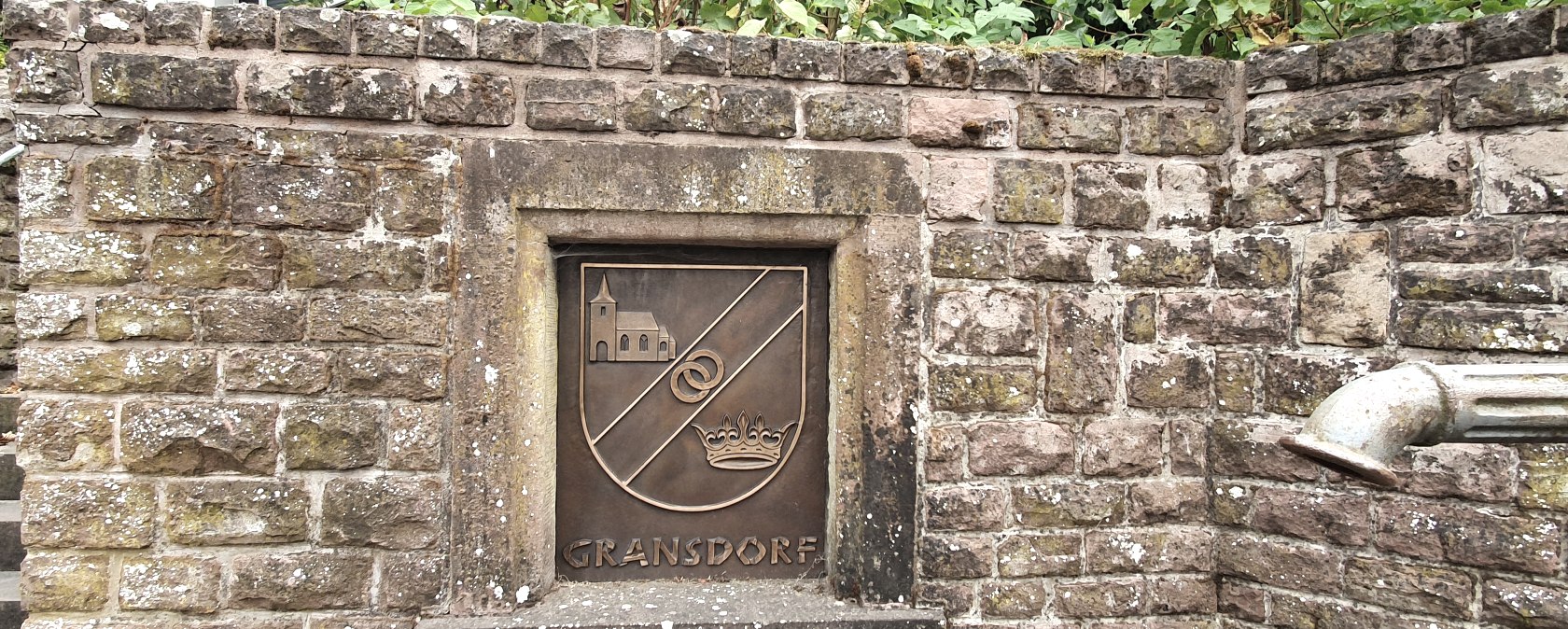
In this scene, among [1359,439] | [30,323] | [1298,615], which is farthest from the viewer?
[1298,615]

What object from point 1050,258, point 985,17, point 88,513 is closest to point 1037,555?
point 1050,258

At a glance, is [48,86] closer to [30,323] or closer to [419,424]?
[30,323]

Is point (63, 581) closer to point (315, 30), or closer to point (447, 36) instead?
point (315, 30)

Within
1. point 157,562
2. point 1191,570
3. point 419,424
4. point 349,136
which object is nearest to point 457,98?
point 349,136

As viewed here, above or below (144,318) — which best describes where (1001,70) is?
above

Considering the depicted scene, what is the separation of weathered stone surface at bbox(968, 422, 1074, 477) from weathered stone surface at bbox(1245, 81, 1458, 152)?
1.24 m

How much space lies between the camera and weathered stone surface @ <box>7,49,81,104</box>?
102 inches

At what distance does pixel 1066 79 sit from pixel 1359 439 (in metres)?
1.85

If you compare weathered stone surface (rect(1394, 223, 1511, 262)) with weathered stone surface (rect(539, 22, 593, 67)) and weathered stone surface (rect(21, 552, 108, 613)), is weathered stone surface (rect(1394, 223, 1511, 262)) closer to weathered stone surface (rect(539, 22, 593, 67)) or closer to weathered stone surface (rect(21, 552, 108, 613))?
weathered stone surface (rect(539, 22, 593, 67))

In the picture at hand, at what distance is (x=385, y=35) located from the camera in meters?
2.72

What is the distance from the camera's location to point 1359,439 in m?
1.46

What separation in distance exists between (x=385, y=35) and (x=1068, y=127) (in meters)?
2.30

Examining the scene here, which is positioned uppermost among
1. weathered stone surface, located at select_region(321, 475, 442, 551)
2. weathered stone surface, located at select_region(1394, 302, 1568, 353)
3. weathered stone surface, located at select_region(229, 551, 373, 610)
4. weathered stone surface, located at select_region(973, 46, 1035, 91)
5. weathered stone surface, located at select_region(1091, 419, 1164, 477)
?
weathered stone surface, located at select_region(973, 46, 1035, 91)

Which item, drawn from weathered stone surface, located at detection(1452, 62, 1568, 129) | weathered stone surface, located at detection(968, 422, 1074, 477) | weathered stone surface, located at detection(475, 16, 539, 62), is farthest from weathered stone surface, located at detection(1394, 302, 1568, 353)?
weathered stone surface, located at detection(475, 16, 539, 62)
